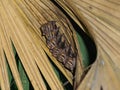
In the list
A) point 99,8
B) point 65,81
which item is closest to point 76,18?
point 99,8

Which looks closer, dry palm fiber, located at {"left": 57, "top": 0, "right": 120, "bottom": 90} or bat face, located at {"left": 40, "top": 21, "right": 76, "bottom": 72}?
dry palm fiber, located at {"left": 57, "top": 0, "right": 120, "bottom": 90}

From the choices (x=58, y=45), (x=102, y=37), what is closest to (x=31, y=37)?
(x=58, y=45)

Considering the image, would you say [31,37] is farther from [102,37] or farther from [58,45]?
[102,37]

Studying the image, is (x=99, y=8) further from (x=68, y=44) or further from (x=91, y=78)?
(x=91, y=78)

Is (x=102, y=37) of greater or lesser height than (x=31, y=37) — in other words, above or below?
below
